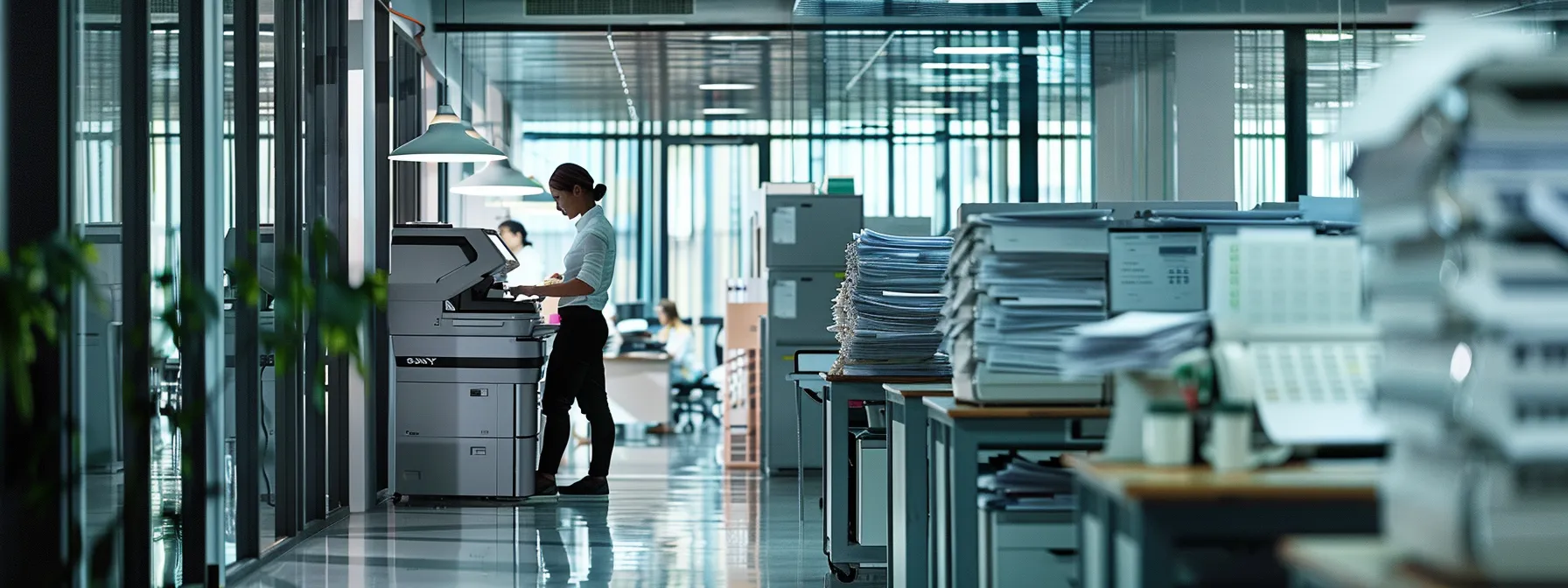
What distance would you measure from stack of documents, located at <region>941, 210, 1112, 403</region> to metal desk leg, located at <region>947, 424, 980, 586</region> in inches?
5.6

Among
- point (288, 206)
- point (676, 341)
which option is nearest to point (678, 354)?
point (676, 341)

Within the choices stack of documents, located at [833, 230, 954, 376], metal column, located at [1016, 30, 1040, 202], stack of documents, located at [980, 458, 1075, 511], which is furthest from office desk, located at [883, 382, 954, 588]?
metal column, located at [1016, 30, 1040, 202]

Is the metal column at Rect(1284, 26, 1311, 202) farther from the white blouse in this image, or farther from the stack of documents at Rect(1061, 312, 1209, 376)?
the stack of documents at Rect(1061, 312, 1209, 376)

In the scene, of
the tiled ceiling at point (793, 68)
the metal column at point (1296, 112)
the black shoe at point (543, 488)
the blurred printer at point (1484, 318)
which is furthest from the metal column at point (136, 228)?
the metal column at point (1296, 112)

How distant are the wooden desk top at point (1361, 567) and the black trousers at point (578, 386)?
5308mm

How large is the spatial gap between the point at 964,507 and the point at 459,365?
4036 millimetres

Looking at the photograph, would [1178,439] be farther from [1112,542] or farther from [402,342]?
[402,342]

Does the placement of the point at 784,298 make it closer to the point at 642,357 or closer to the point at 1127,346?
the point at 642,357

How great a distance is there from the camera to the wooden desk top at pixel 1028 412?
10.0ft

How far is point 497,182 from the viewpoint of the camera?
7422 mm

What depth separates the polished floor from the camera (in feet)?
16.0

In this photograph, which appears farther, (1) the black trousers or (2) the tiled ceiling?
(2) the tiled ceiling

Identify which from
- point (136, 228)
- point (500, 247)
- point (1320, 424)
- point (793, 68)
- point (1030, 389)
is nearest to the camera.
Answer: point (1320, 424)

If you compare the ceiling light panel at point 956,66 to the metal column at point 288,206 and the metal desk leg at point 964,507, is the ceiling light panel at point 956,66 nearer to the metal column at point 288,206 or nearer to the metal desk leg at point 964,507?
the metal column at point 288,206
